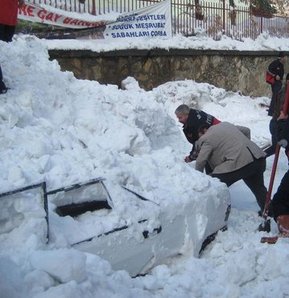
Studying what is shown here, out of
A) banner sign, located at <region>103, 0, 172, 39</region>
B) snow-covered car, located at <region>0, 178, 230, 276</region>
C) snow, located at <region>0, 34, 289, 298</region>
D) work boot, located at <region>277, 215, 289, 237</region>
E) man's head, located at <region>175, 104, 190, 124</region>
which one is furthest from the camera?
banner sign, located at <region>103, 0, 172, 39</region>

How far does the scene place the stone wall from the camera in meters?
12.6

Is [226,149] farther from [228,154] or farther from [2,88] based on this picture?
[2,88]

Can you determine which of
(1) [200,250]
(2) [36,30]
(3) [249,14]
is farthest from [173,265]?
(3) [249,14]

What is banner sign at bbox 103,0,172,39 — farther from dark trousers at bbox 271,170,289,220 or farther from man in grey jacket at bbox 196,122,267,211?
dark trousers at bbox 271,170,289,220

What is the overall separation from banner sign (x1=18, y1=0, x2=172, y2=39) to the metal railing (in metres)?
0.29

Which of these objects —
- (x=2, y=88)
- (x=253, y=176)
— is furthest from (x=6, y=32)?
(x=253, y=176)

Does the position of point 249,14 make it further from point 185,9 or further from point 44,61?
point 44,61

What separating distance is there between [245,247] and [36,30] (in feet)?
30.3

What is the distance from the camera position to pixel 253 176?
5.85 meters

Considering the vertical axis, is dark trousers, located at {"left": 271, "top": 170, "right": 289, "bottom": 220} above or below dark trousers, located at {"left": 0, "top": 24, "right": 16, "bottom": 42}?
below

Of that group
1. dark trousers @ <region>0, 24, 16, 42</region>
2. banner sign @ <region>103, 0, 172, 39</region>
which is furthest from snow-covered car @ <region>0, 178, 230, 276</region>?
banner sign @ <region>103, 0, 172, 39</region>

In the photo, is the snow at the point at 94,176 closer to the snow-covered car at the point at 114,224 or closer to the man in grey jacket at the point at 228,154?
the snow-covered car at the point at 114,224

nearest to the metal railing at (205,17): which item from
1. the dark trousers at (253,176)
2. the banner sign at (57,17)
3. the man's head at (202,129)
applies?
the banner sign at (57,17)

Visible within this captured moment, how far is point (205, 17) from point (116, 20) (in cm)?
529
